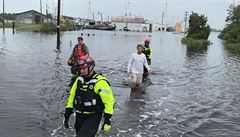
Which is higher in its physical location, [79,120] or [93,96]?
[93,96]

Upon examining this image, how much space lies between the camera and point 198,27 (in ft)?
226

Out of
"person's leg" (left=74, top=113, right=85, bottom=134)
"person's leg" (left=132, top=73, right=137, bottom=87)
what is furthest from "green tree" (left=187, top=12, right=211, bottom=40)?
"person's leg" (left=74, top=113, right=85, bottom=134)

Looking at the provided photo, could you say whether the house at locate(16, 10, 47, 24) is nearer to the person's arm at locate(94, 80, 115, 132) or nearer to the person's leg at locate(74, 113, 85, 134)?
the person's leg at locate(74, 113, 85, 134)

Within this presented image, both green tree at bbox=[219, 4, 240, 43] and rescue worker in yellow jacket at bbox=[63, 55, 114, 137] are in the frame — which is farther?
green tree at bbox=[219, 4, 240, 43]

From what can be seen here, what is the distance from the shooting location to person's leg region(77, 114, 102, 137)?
18.9ft

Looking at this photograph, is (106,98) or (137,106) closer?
(106,98)

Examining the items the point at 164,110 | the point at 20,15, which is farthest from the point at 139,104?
the point at 20,15

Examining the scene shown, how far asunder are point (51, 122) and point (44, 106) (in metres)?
1.74

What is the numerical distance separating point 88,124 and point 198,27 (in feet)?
215

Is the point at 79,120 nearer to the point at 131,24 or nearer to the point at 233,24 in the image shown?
the point at 233,24

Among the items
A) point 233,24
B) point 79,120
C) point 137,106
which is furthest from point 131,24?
point 79,120

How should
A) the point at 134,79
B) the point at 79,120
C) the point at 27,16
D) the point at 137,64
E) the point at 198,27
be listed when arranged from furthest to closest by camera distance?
the point at 27,16 → the point at 198,27 → the point at 134,79 → the point at 137,64 → the point at 79,120

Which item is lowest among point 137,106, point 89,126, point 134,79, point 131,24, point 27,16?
point 137,106

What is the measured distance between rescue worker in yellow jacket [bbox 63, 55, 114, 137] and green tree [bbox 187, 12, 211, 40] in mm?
64155
